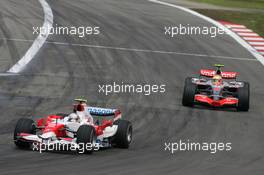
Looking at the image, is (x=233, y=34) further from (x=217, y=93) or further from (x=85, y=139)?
(x=85, y=139)

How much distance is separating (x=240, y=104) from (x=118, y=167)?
10.3 metres

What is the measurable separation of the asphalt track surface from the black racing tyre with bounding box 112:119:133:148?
0.28 meters

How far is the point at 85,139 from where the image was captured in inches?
717

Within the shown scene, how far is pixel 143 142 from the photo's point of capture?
20.8m

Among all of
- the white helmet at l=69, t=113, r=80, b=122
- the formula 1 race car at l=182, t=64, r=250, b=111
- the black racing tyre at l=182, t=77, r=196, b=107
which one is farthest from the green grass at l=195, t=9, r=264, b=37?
the white helmet at l=69, t=113, r=80, b=122

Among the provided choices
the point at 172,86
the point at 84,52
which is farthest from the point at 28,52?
the point at 172,86

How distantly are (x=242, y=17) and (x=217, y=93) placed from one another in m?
18.6

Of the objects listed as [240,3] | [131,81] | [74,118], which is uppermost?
[240,3]

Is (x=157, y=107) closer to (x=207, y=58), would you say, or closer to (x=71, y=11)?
(x=207, y=58)

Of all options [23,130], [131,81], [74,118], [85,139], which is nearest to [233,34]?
[131,81]

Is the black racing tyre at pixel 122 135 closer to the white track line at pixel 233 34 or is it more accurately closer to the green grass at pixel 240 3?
the white track line at pixel 233 34

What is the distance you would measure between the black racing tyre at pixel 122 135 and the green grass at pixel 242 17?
75.1ft

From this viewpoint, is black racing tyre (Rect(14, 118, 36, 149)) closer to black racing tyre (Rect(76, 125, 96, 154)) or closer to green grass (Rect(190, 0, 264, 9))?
black racing tyre (Rect(76, 125, 96, 154))

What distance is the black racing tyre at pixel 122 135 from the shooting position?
19.7 metres
